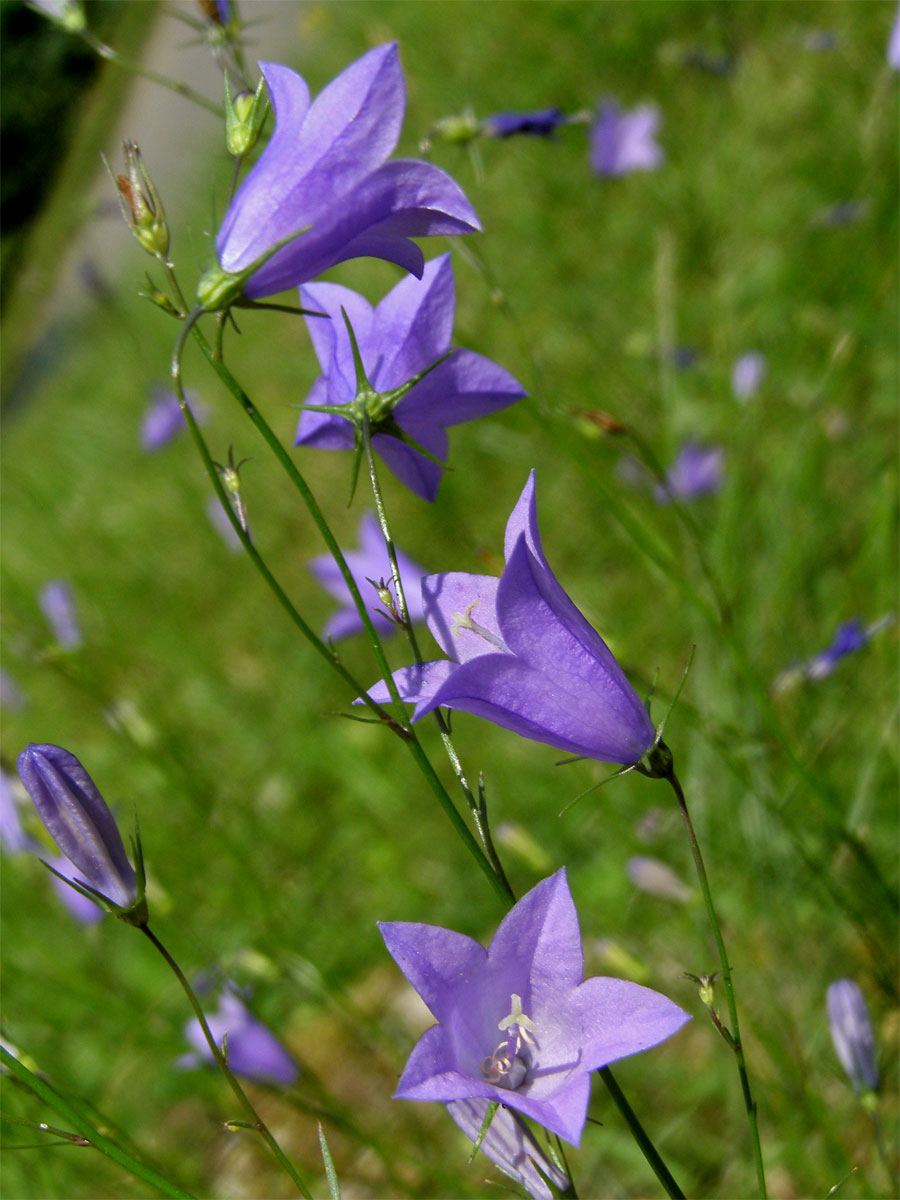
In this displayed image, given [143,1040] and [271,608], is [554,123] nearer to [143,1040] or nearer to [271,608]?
[143,1040]

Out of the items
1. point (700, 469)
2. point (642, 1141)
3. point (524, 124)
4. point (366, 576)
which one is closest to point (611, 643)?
point (366, 576)

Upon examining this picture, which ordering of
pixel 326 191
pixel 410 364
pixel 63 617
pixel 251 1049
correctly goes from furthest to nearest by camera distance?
1. pixel 63 617
2. pixel 251 1049
3. pixel 410 364
4. pixel 326 191

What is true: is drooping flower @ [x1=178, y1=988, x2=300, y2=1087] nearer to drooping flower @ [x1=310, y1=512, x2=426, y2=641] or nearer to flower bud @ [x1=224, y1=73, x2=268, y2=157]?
drooping flower @ [x1=310, y1=512, x2=426, y2=641]

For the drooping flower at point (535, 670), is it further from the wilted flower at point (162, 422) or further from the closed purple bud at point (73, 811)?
the wilted flower at point (162, 422)

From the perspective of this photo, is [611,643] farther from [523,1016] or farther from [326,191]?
[326,191]

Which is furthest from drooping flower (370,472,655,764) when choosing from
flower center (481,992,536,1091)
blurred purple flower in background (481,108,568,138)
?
blurred purple flower in background (481,108,568,138)

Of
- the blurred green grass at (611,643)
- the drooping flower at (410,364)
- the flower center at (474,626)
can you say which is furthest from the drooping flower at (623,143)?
the flower center at (474,626)
